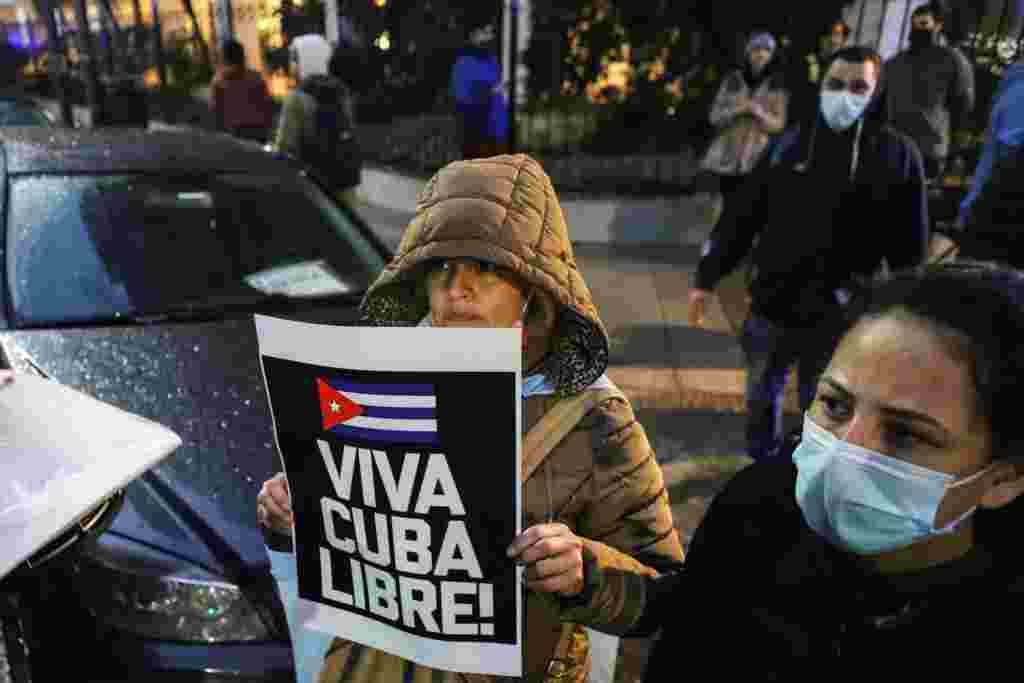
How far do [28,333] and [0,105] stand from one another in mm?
8178

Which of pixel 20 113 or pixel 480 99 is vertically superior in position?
pixel 480 99

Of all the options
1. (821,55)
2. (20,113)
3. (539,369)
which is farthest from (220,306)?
(20,113)

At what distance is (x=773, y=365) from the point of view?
342 cm

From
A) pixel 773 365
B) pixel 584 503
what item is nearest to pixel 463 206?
pixel 584 503

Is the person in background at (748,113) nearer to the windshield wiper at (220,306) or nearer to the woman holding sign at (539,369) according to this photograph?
the windshield wiper at (220,306)

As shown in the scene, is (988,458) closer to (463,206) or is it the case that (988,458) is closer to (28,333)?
(463,206)

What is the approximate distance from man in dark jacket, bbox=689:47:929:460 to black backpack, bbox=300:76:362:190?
10.5 ft

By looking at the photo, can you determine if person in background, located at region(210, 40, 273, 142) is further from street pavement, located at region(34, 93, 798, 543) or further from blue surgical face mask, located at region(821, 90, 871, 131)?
blue surgical face mask, located at region(821, 90, 871, 131)

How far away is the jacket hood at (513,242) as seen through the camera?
131 cm

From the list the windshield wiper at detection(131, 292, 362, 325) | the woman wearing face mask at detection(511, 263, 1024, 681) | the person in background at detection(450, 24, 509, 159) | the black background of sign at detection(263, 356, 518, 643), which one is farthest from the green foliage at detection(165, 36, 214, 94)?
the woman wearing face mask at detection(511, 263, 1024, 681)

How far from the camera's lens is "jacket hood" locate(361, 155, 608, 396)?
1.31 meters

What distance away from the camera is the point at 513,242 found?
132cm

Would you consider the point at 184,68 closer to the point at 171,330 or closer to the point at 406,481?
the point at 171,330

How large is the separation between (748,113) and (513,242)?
560 cm
